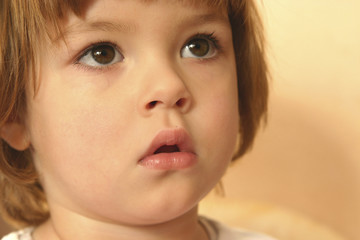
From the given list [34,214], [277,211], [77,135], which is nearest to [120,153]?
[77,135]

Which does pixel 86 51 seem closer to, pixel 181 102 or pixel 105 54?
pixel 105 54

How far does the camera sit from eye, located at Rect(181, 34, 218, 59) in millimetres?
837

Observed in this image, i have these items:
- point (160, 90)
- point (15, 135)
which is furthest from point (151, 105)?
point (15, 135)

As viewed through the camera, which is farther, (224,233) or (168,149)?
(224,233)

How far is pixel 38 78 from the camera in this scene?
793mm

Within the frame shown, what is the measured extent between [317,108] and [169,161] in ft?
2.34

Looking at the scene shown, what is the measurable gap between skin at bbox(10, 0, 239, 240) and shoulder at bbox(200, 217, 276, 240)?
23 centimetres

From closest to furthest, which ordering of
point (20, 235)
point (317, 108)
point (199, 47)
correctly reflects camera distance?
point (199, 47)
point (20, 235)
point (317, 108)

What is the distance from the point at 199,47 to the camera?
2.81 ft

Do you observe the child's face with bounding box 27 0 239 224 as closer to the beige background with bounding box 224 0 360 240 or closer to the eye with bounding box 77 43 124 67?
the eye with bounding box 77 43 124 67

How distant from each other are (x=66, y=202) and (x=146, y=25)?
12.2 inches

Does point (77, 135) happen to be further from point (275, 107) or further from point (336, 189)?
point (336, 189)

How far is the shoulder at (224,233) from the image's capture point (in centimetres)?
105

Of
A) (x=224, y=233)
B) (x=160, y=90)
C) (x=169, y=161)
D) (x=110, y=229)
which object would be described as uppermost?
(x=160, y=90)
